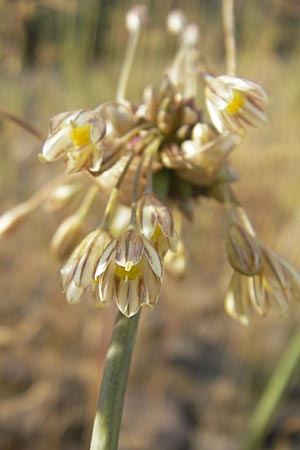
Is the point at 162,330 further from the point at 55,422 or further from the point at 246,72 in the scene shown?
the point at 246,72

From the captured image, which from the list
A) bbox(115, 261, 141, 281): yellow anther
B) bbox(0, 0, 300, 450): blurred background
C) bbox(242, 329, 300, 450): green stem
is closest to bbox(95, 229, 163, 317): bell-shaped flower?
bbox(115, 261, 141, 281): yellow anther

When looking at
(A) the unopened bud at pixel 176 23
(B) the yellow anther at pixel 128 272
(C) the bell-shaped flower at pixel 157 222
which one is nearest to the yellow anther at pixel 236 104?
(C) the bell-shaped flower at pixel 157 222

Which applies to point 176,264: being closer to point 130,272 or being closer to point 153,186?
point 153,186

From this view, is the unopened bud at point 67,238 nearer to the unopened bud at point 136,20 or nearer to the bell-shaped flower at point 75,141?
the bell-shaped flower at point 75,141

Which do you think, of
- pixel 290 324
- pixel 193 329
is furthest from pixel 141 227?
pixel 290 324

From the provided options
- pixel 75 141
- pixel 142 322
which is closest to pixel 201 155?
pixel 75 141

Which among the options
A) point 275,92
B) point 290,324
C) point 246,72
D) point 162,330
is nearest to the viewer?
point 162,330

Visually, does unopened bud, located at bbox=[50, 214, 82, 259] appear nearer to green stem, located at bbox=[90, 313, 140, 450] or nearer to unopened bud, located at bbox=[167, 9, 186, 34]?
green stem, located at bbox=[90, 313, 140, 450]
